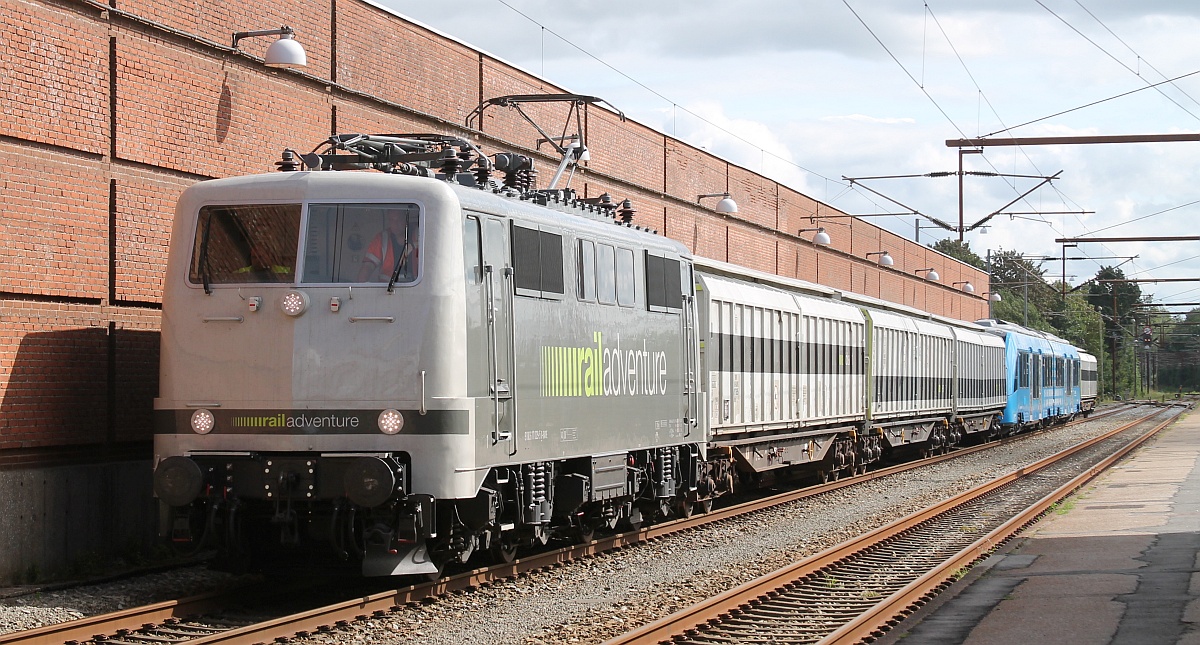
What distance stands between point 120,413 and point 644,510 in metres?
6.29

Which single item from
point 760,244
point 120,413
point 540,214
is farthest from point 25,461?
point 760,244

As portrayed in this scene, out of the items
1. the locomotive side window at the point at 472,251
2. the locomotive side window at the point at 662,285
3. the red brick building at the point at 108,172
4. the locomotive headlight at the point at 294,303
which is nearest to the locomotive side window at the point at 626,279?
the locomotive side window at the point at 662,285

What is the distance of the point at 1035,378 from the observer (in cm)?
5091

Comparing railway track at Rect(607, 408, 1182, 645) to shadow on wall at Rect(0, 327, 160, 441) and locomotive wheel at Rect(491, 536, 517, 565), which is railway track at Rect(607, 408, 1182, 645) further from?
shadow on wall at Rect(0, 327, 160, 441)

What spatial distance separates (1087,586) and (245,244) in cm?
773

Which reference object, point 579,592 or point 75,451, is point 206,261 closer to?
point 75,451

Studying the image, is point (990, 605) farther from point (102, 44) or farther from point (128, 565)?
point (102, 44)

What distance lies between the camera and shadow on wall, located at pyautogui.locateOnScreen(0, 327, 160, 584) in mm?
12664

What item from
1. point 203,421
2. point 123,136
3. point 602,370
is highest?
point 123,136

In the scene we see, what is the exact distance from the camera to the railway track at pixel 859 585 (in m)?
10.3

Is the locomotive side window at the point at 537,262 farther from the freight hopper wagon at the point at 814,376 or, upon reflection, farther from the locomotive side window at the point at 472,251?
the freight hopper wagon at the point at 814,376

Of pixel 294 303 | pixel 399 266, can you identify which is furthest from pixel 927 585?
pixel 294 303

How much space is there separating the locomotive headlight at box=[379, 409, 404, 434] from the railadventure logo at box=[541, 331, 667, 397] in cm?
217

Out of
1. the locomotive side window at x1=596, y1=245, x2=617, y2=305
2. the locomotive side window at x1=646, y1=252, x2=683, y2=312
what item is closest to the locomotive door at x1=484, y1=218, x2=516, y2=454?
the locomotive side window at x1=596, y1=245, x2=617, y2=305
